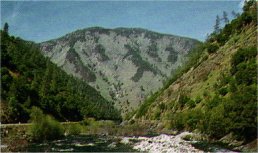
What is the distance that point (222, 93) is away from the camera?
370ft

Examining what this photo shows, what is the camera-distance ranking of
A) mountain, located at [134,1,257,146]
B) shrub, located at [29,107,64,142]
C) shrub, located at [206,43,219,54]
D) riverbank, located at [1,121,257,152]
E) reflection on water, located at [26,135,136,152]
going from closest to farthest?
riverbank, located at [1,121,257,152] → reflection on water, located at [26,135,136,152] → mountain, located at [134,1,257,146] → shrub, located at [29,107,64,142] → shrub, located at [206,43,219,54]

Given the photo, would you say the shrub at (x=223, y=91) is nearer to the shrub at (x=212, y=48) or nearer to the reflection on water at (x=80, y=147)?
the reflection on water at (x=80, y=147)

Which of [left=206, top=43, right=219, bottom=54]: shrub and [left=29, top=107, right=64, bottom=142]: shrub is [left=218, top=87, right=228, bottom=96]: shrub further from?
[left=206, top=43, right=219, bottom=54]: shrub

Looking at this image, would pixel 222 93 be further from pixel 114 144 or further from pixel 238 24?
pixel 238 24

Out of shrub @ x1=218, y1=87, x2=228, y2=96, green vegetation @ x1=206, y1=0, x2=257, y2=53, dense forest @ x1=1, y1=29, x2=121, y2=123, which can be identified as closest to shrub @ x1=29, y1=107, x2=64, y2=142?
dense forest @ x1=1, y1=29, x2=121, y2=123

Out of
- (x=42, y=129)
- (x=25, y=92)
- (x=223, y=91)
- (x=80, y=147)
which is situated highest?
(x=25, y=92)

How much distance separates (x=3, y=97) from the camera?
142 m

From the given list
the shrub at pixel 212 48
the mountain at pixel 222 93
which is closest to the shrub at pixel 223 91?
the mountain at pixel 222 93

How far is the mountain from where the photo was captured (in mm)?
73625

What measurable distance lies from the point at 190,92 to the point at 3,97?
216ft

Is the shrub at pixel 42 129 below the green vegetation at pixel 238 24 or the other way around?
below

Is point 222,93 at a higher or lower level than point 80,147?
higher

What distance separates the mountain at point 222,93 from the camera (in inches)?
2899

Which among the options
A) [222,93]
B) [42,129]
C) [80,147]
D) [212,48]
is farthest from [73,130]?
[212,48]
